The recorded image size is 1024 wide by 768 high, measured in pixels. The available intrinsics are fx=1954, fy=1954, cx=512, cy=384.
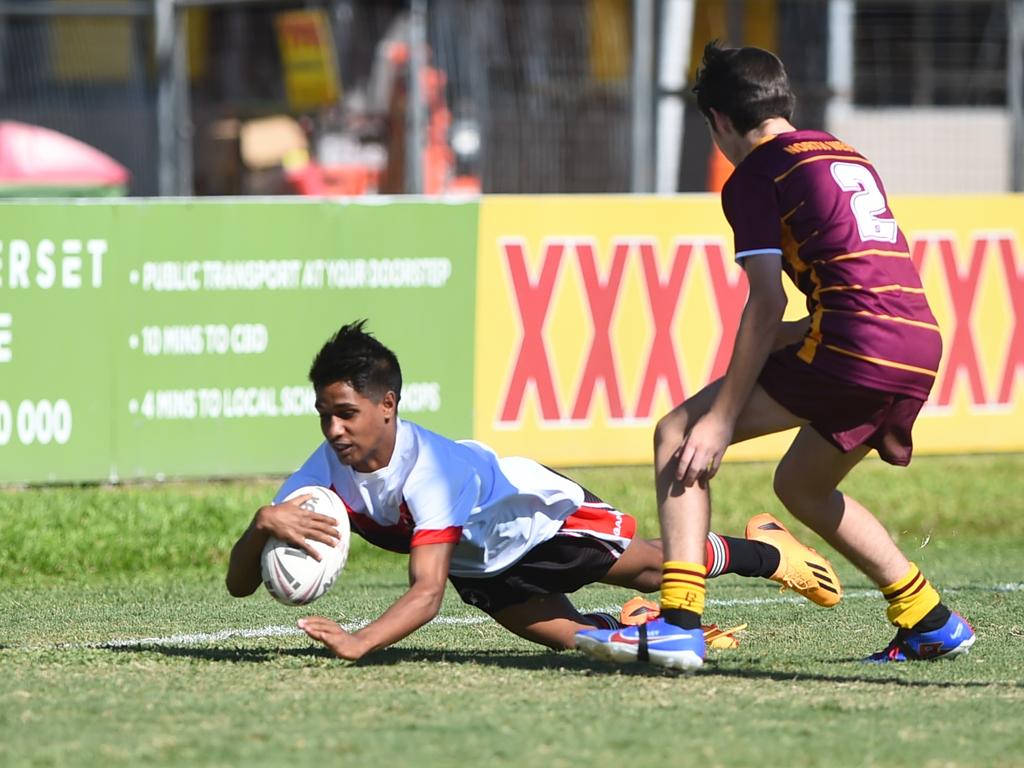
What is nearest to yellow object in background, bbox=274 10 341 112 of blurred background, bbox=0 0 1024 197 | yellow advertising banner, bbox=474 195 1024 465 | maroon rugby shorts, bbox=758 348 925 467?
blurred background, bbox=0 0 1024 197

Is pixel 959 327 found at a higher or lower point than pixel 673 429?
lower

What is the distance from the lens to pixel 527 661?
623 cm

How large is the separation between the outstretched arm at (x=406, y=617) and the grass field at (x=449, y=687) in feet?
0.36

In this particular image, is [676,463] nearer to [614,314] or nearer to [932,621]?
[932,621]

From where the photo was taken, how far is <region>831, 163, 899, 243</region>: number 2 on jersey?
566 centimetres

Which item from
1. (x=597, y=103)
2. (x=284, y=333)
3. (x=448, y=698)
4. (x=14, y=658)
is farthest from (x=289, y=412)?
(x=597, y=103)

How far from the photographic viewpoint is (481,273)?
36.9 ft

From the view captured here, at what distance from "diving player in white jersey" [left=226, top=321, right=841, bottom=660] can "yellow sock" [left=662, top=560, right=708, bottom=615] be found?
54 centimetres

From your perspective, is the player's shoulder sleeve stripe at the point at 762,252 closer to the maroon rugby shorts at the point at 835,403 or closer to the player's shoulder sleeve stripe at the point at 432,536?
the maroon rugby shorts at the point at 835,403

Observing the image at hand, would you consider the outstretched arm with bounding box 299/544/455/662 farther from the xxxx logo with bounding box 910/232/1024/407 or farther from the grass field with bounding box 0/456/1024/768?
the xxxx logo with bounding box 910/232/1024/407

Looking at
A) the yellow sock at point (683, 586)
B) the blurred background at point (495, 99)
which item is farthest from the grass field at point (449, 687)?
the blurred background at point (495, 99)

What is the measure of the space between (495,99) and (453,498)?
11.2 meters

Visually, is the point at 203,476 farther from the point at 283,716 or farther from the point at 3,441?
the point at 283,716

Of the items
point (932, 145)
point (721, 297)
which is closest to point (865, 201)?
point (721, 297)
